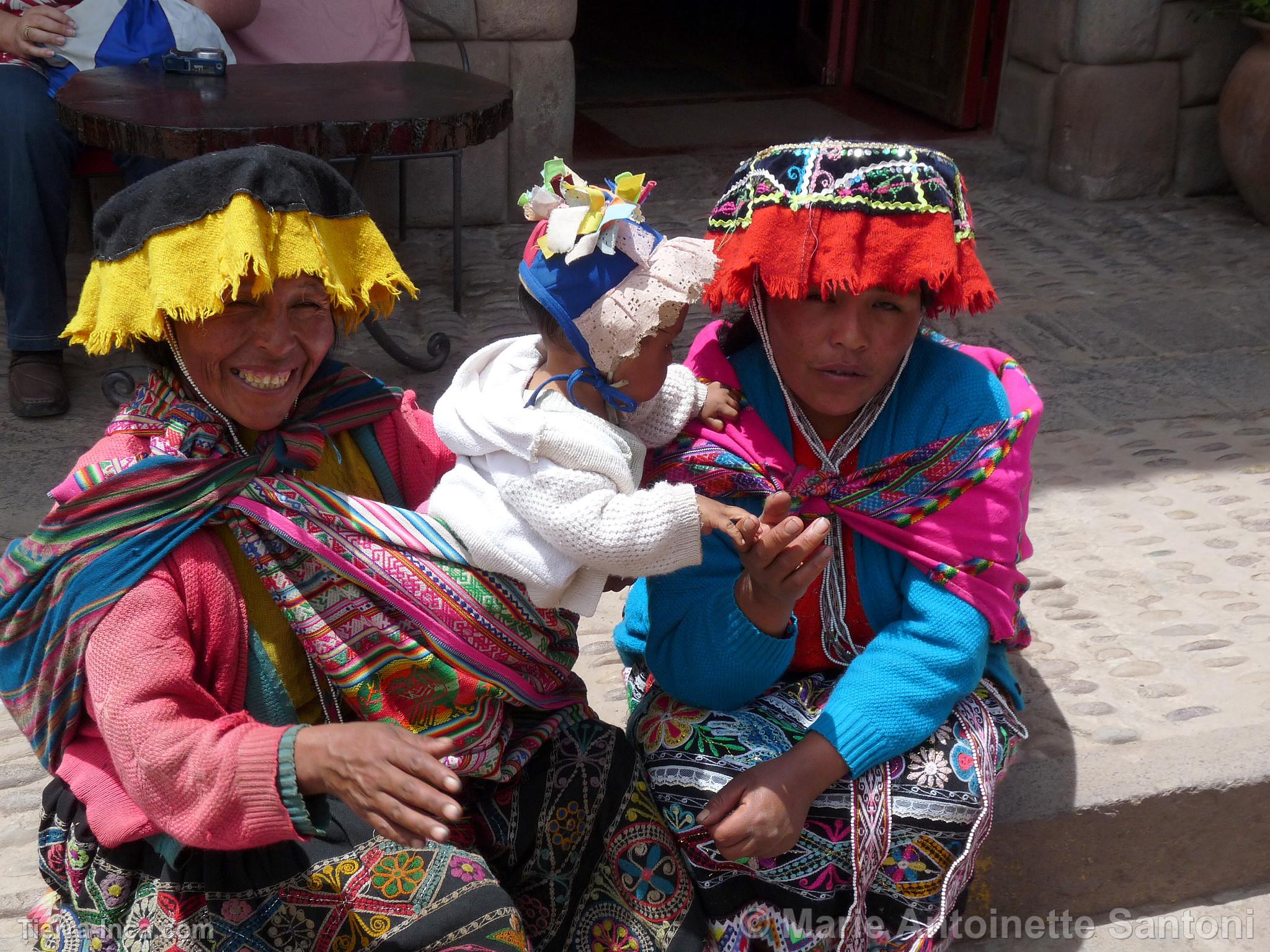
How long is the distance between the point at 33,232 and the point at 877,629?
3.19 m

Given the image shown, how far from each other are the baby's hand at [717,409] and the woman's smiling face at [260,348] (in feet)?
2.24

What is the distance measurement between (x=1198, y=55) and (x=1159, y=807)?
17.0 ft

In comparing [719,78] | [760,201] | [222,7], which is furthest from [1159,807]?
[719,78]

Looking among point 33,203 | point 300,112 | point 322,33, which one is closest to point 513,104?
point 322,33

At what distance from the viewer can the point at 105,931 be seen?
6.39ft

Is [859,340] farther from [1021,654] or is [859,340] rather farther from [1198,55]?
[1198,55]

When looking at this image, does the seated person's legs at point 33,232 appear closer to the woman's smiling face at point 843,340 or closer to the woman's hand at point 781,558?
the woman's smiling face at point 843,340

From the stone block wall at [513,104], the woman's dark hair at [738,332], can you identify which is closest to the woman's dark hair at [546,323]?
the woman's dark hair at [738,332]

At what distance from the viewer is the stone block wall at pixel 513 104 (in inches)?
227

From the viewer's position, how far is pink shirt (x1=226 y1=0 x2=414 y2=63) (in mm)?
5047

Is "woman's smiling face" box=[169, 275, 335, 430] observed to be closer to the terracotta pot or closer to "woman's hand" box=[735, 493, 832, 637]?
"woman's hand" box=[735, 493, 832, 637]

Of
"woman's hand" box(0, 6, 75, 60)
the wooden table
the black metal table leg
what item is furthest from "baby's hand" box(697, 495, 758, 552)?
"woman's hand" box(0, 6, 75, 60)

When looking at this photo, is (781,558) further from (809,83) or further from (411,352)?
(809,83)

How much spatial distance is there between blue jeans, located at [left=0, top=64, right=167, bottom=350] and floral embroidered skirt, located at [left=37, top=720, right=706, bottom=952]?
104 inches
